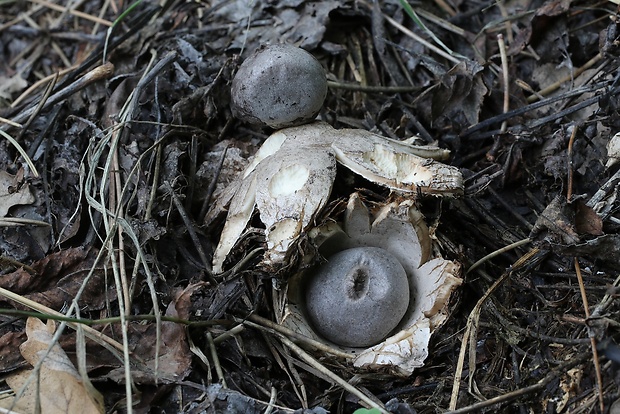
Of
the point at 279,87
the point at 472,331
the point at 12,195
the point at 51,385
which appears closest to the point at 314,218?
the point at 279,87

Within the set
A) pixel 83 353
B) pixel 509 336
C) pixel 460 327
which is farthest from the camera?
pixel 460 327

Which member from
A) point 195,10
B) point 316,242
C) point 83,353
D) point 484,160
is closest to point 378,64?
point 484,160

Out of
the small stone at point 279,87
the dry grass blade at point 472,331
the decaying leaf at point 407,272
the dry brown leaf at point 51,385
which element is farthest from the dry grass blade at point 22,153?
the dry grass blade at point 472,331

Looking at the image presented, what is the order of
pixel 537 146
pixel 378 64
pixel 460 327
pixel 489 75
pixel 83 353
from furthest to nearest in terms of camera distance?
pixel 378 64 → pixel 489 75 → pixel 537 146 → pixel 460 327 → pixel 83 353

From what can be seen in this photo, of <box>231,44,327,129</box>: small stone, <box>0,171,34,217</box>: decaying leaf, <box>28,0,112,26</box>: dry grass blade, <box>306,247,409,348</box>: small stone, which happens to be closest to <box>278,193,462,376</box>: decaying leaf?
<box>306,247,409,348</box>: small stone

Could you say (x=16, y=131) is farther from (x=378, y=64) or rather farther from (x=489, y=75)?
(x=489, y=75)

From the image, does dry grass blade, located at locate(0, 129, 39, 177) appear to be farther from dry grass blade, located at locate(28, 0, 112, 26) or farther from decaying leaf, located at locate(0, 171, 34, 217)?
dry grass blade, located at locate(28, 0, 112, 26)

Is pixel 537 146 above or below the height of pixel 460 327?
above

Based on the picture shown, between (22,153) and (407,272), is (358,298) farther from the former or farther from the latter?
(22,153)
